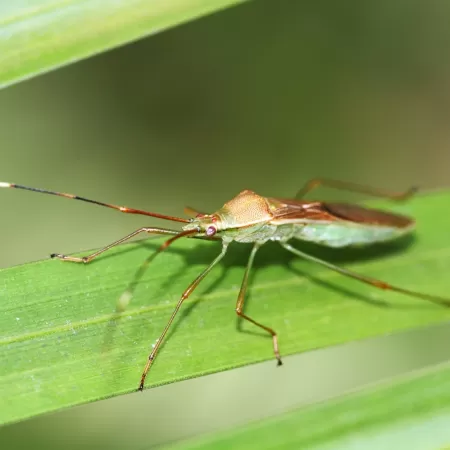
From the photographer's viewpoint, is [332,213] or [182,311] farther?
[332,213]

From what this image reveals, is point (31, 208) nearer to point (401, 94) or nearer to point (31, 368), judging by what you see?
point (31, 368)

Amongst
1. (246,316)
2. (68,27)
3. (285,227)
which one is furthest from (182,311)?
(68,27)

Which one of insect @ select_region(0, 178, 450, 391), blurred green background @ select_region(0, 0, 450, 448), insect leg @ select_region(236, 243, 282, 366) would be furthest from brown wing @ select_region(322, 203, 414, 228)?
blurred green background @ select_region(0, 0, 450, 448)

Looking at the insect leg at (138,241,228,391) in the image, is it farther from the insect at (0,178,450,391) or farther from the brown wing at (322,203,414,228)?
the brown wing at (322,203,414,228)

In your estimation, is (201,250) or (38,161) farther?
(38,161)

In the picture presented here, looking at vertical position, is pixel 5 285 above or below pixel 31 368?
above

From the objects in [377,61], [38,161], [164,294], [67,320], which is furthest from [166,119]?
[67,320]

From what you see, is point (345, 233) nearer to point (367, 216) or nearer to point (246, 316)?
point (367, 216)
